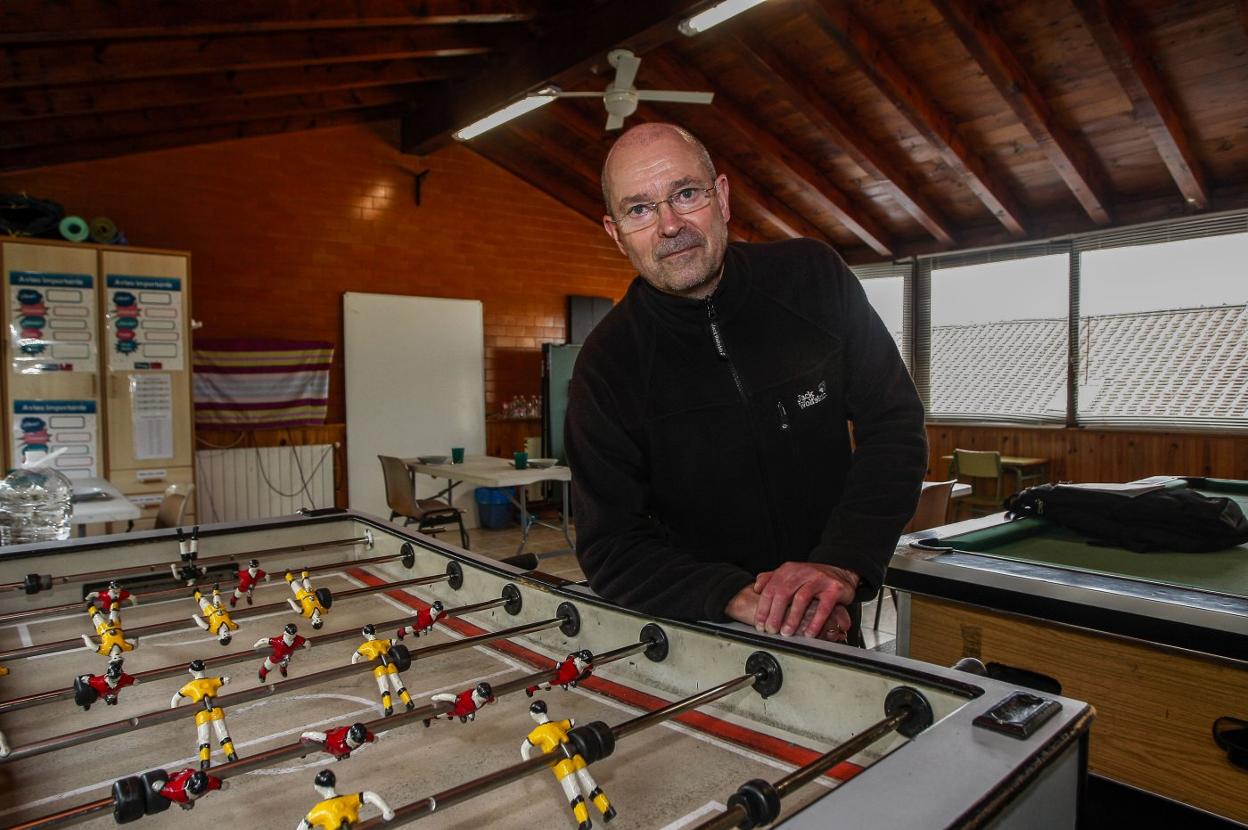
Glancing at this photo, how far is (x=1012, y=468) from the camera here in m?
6.19

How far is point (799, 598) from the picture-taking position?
1097 millimetres

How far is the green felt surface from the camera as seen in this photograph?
1734 mm

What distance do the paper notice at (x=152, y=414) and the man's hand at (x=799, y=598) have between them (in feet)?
16.6

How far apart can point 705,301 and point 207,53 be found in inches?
165

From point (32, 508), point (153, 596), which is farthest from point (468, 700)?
point (32, 508)

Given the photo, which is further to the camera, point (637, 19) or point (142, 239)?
point (142, 239)

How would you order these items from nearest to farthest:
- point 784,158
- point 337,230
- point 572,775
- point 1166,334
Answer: point 572,775
point 1166,334
point 784,158
point 337,230


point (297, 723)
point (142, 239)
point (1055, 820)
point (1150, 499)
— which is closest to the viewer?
point (1055, 820)

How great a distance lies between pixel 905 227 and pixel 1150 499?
5.81 meters

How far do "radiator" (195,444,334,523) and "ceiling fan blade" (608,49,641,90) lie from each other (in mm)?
3939

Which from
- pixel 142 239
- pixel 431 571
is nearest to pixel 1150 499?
pixel 431 571

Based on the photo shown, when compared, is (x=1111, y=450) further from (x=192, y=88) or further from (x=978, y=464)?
(x=192, y=88)

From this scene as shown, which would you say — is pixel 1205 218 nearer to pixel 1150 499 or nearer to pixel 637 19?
pixel 637 19

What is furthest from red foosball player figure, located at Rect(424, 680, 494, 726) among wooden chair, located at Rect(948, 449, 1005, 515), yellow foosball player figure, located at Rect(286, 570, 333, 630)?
wooden chair, located at Rect(948, 449, 1005, 515)
